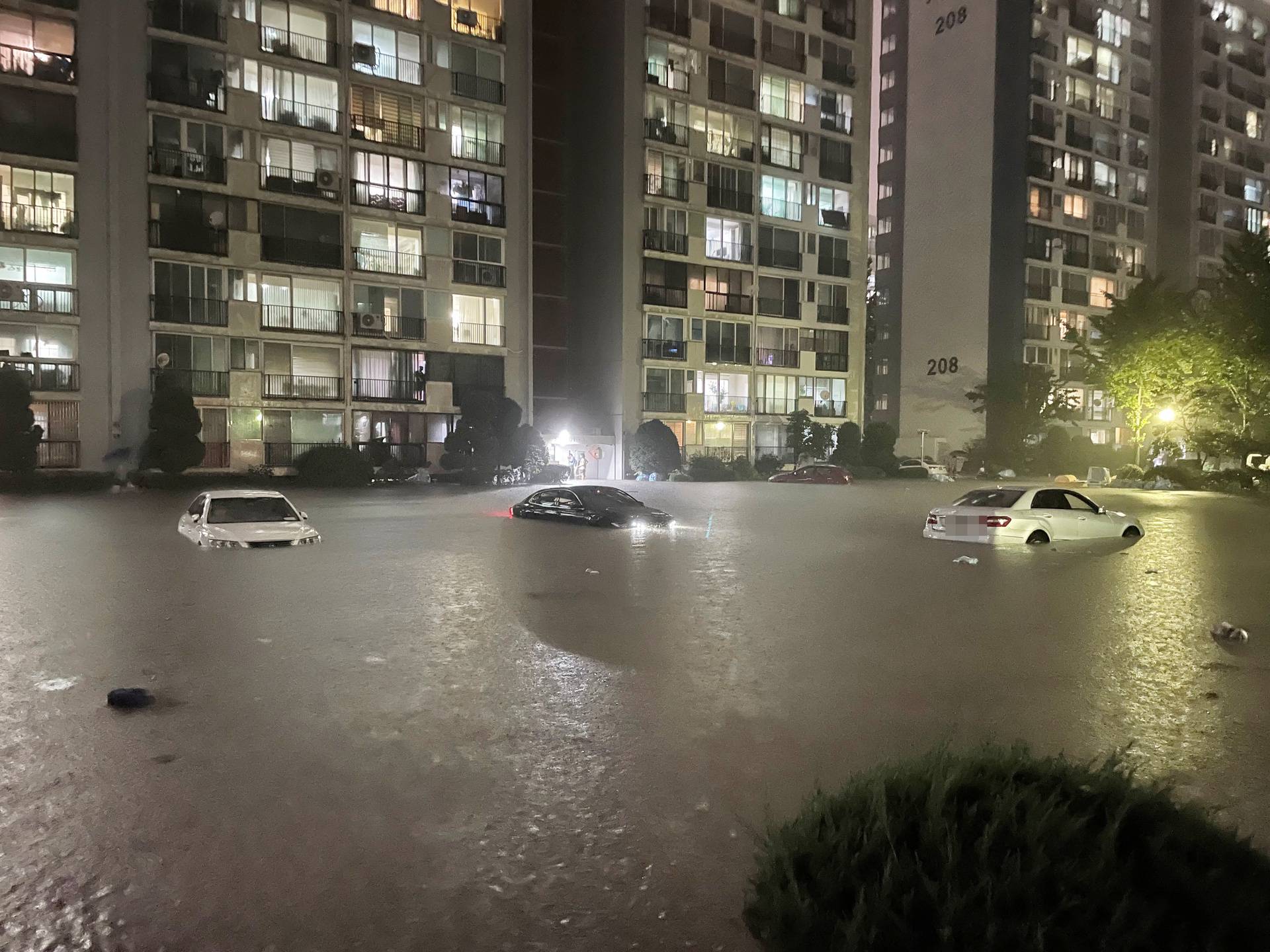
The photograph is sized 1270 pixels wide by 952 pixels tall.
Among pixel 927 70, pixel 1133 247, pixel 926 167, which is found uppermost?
pixel 927 70

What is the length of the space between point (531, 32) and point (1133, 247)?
5634 cm

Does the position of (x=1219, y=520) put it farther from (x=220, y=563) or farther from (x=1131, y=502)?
(x=220, y=563)

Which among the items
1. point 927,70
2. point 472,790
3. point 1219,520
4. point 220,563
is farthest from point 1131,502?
point 927,70

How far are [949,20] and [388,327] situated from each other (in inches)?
2113

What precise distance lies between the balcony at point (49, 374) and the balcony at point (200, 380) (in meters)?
3.00

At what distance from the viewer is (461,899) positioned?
453 cm

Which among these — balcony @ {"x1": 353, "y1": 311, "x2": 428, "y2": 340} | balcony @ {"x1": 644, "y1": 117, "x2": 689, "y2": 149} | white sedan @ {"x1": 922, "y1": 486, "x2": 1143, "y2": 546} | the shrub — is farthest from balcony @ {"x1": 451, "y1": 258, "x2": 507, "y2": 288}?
white sedan @ {"x1": 922, "y1": 486, "x2": 1143, "y2": 546}

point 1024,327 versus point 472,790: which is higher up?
point 1024,327

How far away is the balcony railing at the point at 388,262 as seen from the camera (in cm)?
4697

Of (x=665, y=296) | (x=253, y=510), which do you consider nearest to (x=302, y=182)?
(x=665, y=296)

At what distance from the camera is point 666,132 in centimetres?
5703

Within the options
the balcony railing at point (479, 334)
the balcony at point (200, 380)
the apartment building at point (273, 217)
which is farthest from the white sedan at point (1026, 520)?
the balcony at point (200, 380)

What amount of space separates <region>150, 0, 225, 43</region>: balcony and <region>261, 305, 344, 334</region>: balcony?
474 inches

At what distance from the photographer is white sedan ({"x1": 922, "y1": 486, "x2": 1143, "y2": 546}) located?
20.4 meters
